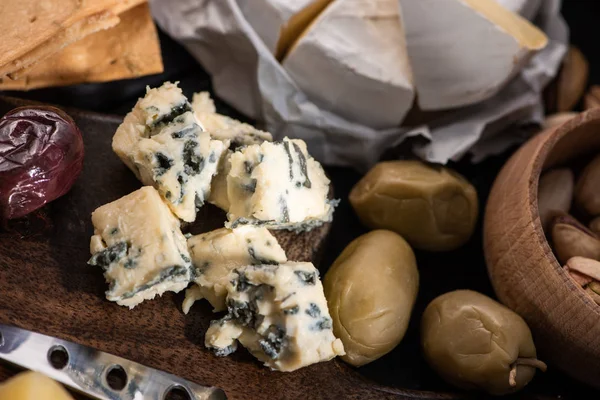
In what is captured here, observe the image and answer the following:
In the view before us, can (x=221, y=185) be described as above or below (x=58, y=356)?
above

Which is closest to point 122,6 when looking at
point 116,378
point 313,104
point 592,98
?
point 313,104

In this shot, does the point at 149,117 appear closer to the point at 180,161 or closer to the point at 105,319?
the point at 180,161

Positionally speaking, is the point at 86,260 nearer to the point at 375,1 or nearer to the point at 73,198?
the point at 73,198

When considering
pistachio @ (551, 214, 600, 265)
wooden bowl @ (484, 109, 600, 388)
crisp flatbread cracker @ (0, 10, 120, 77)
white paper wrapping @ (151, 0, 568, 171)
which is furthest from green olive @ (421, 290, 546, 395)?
crisp flatbread cracker @ (0, 10, 120, 77)

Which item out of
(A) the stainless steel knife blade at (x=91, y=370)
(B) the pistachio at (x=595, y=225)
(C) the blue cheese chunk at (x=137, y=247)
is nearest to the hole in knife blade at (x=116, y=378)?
(A) the stainless steel knife blade at (x=91, y=370)

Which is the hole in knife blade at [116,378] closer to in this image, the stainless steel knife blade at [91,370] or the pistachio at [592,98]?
the stainless steel knife blade at [91,370]

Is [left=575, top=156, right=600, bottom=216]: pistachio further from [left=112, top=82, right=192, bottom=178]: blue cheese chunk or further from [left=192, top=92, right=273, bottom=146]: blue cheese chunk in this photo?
[left=112, top=82, right=192, bottom=178]: blue cheese chunk
